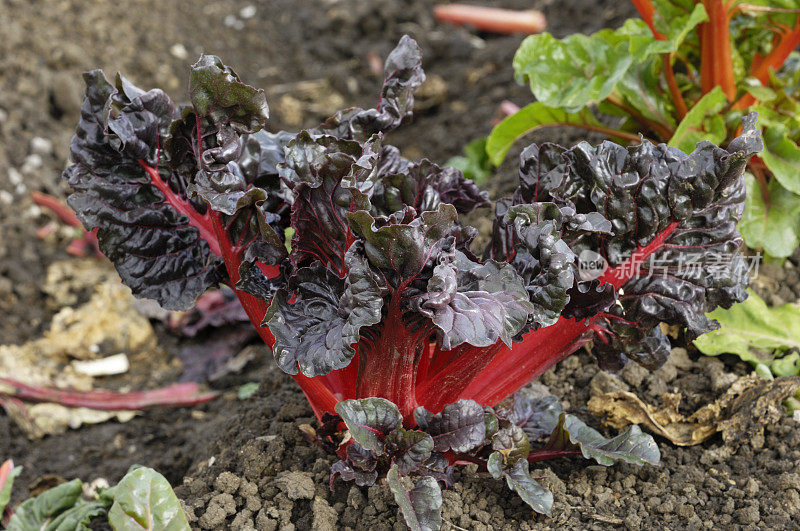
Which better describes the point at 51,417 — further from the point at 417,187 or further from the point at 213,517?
the point at 417,187

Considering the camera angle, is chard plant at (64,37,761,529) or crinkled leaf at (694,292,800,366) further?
crinkled leaf at (694,292,800,366)

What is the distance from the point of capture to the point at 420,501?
1.91 metres

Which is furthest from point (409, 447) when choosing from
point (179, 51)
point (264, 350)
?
point (179, 51)

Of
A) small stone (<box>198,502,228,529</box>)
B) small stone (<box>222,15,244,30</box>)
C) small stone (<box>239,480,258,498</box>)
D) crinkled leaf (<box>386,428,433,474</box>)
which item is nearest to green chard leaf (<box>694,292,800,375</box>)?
crinkled leaf (<box>386,428,433,474</box>)

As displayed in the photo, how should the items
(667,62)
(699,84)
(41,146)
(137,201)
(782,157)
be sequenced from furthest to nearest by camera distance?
(41,146) → (699,84) → (667,62) → (782,157) → (137,201)

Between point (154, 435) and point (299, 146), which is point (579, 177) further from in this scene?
point (154, 435)

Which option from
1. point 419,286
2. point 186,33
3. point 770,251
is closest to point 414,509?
point 419,286

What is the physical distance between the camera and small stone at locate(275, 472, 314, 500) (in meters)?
2.11

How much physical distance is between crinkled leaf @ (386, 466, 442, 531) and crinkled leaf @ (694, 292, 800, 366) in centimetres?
126

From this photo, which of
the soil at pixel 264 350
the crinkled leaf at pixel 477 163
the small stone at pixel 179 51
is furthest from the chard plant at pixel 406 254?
the small stone at pixel 179 51

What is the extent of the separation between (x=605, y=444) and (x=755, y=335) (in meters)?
0.94

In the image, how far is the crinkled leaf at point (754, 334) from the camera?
269cm

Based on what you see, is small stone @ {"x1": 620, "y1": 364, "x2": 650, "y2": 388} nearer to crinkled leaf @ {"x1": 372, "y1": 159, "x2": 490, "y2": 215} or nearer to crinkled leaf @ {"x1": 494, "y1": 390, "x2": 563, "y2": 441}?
crinkled leaf @ {"x1": 494, "y1": 390, "x2": 563, "y2": 441}

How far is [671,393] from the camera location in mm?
2578
